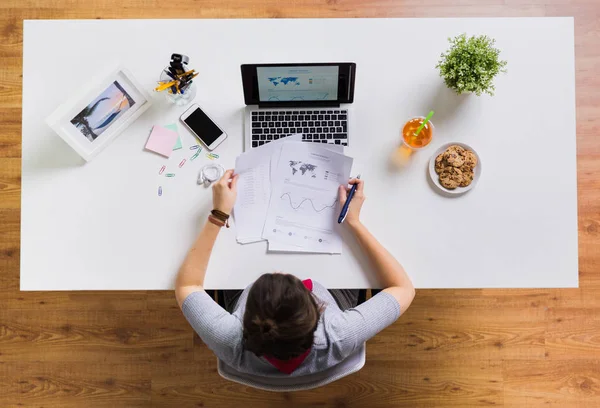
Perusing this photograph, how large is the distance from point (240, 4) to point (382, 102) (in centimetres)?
97

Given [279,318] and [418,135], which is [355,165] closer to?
[418,135]

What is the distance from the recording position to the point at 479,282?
3.99 ft

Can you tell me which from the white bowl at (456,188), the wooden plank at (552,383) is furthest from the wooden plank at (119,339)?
the wooden plank at (552,383)

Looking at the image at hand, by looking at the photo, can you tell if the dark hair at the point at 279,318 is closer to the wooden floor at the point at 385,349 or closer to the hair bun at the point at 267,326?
the hair bun at the point at 267,326

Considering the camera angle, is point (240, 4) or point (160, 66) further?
point (240, 4)

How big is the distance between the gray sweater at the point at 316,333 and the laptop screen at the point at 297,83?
0.55 metres

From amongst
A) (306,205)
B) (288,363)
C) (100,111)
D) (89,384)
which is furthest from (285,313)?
(89,384)

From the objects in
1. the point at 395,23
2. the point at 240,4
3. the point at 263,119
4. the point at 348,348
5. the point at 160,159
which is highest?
the point at 240,4

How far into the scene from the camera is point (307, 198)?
3.99 feet

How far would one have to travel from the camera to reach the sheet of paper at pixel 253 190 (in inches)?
47.7

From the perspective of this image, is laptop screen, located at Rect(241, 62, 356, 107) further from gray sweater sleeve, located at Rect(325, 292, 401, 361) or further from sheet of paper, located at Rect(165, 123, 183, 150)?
gray sweater sleeve, located at Rect(325, 292, 401, 361)

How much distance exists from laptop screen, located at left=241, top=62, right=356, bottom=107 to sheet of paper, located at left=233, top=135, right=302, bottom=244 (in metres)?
0.11

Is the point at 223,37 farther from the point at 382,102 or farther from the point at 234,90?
the point at 382,102

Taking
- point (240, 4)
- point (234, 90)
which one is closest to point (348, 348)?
point (234, 90)
